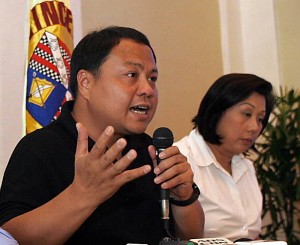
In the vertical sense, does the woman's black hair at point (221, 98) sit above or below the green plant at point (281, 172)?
above

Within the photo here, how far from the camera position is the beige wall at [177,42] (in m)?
3.64

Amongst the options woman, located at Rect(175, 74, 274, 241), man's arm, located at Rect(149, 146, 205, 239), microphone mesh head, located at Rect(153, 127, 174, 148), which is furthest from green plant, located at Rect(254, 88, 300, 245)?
microphone mesh head, located at Rect(153, 127, 174, 148)

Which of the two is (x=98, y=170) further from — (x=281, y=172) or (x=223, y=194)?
(x=281, y=172)

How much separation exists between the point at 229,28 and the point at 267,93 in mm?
1967

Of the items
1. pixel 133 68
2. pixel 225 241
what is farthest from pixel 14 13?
pixel 225 241

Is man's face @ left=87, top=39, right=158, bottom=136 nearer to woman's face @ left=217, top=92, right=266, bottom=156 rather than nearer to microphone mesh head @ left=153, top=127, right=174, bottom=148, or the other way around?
microphone mesh head @ left=153, top=127, right=174, bottom=148

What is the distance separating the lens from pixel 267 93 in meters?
2.79

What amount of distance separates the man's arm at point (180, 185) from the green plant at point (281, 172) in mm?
2328

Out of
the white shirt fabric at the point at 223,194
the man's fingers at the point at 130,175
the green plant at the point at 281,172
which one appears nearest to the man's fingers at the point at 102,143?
the man's fingers at the point at 130,175


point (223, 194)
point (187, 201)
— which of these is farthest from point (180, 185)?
point (223, 194)

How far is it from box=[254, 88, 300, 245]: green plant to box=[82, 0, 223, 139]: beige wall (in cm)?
68

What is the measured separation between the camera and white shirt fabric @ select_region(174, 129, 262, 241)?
7.93ft

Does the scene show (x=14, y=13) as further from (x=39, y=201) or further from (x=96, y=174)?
(x=96, y=174)

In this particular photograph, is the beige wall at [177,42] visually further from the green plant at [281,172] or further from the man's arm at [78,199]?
the man's arm at [78,199]
